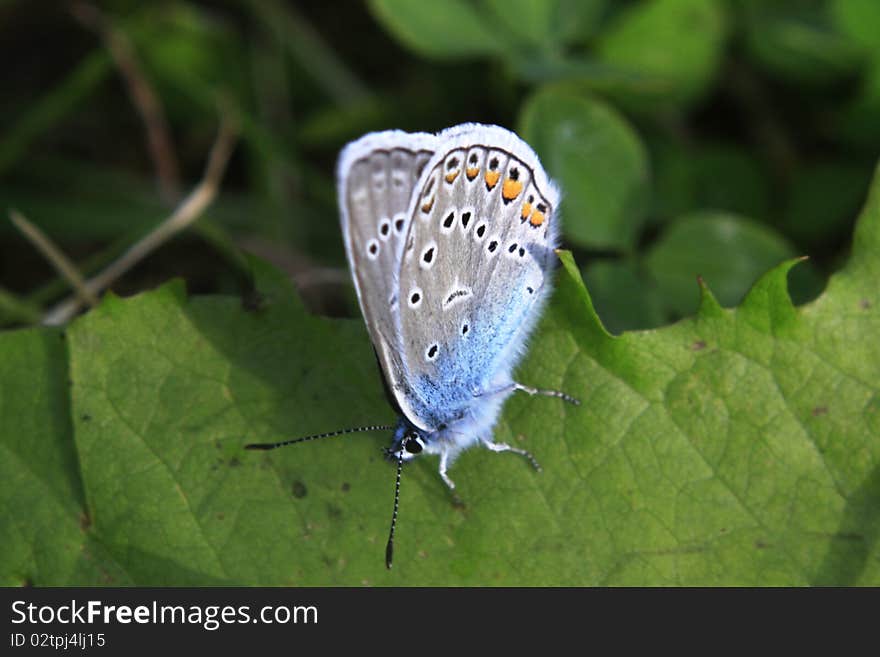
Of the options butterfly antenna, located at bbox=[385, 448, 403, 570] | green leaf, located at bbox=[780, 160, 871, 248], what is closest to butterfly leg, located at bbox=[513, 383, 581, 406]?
butterfly antenna, located at bbox=[385, 448, 403, 570]

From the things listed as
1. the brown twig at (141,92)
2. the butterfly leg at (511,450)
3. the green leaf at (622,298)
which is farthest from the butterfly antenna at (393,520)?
the brown twig at (141,92)

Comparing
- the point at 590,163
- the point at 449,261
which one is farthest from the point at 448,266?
the point at 590,163

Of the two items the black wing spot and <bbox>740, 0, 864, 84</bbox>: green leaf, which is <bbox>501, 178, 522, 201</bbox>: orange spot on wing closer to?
the black wing spot

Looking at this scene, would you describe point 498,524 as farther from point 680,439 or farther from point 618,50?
point 618,50

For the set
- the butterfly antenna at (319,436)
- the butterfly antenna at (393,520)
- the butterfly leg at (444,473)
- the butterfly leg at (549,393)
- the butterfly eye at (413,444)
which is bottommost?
the butterfly antenna at (393,520)

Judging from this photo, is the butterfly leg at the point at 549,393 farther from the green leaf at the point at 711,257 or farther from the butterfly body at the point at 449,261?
the green leaf at the point at 711,257

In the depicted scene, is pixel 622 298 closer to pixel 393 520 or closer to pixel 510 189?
pixel 510 189

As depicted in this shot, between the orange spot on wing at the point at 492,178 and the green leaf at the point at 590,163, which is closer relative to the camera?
the orange spot on wing at the point at 492,178
